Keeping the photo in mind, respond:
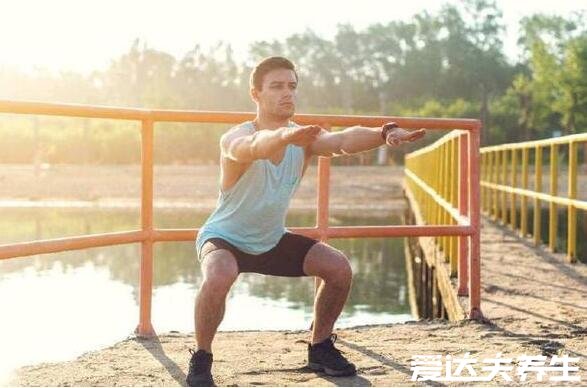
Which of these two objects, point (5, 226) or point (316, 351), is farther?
point (5, 226)

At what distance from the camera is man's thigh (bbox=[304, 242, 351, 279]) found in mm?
4152

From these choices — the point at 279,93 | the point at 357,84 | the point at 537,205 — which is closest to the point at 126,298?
the point at 537,205

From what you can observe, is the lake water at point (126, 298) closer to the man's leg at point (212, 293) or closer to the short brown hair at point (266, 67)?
the man's leg at point (212, 293)

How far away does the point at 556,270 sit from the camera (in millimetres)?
7922

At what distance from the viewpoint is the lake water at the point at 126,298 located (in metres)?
8.43

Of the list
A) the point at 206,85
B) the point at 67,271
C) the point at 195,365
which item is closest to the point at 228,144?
the point at 195,365

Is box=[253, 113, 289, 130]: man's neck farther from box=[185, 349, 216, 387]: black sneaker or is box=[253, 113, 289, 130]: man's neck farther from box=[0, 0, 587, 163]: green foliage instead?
box=[0, 0, 587, 163]: green foliage

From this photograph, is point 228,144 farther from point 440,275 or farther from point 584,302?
point 440,275

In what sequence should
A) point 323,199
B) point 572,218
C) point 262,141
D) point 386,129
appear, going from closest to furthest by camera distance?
point 262,141, point 386,129, point 323,199, point 572,218

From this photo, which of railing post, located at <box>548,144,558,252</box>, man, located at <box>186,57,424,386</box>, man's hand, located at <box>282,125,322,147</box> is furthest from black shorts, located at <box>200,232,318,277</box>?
railing post, located at <box>548,144,558,252</box>

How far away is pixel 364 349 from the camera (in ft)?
15.9

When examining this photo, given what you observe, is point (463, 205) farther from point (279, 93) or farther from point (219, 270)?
point (219, 270)

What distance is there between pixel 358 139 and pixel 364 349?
134cm

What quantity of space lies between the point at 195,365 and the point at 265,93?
1053mm
